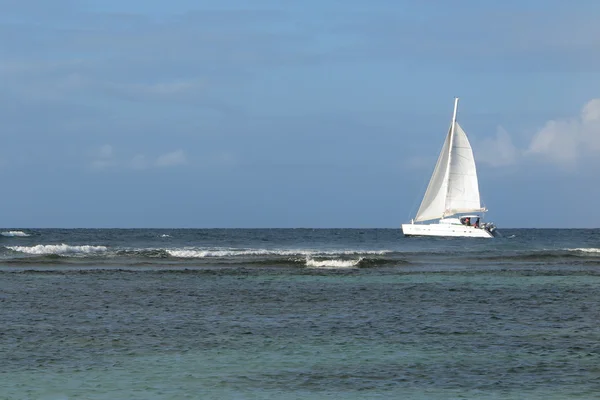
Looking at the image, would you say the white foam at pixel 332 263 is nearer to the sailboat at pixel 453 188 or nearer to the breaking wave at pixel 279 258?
the breaking wave at pixel 279 258

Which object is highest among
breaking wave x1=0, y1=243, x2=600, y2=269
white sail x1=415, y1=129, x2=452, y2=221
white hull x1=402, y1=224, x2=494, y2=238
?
white sail x1=415, y1=129, x2=452, y2=221

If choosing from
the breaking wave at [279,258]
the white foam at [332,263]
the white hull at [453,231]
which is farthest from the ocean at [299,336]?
the white hull at [453,231]

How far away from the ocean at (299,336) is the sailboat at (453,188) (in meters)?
49.9

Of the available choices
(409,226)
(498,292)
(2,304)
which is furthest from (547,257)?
(2,304)

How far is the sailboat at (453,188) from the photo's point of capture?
287ft

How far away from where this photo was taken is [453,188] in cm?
8844

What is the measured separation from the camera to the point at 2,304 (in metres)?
25.9

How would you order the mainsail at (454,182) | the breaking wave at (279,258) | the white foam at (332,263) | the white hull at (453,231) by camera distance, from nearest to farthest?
the white foam at (332,263)
the breaking wave at (279,258)
the white hull at (453,231)
the mainsail at (454,182)

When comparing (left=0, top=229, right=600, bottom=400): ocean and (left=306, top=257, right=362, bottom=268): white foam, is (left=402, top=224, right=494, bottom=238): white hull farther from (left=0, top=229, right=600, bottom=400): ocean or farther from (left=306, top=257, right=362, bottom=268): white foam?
(left=0, top=229, right=600, bottom=400): ocean

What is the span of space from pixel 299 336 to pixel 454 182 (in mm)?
70482

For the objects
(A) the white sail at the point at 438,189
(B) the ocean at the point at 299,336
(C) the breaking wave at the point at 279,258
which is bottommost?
(B) the ocean at the point at 299,336

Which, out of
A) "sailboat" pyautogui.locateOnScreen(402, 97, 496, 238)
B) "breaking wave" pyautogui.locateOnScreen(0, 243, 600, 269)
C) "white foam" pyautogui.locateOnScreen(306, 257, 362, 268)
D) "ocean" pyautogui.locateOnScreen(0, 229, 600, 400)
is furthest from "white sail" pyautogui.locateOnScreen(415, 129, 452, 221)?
"ocean" pyautogui.locateOnScreen(0, 229, 600, 400)

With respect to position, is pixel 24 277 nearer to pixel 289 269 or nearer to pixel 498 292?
pixel 289 269

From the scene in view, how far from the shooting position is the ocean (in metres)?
14.9
